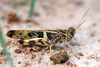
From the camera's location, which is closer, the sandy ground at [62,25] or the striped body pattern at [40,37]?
the sandy ground at [62,25]

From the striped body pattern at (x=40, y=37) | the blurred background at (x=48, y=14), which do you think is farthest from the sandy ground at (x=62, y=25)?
the striped body pattern at (x=40, y=37)

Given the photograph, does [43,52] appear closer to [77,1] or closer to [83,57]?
[83,57]

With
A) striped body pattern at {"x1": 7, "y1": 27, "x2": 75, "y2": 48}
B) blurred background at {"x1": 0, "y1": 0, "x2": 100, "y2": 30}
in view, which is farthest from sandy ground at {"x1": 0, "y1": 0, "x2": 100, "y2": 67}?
striped body pattern at {"x1": 7, "y1": 27, "x2": 75, "y2": 48}

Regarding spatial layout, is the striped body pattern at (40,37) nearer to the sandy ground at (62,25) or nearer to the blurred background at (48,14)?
the sandy ground at (62,25)

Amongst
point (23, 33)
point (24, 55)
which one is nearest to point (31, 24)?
point (23, 33)

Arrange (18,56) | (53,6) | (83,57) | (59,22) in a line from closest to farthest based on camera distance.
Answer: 1. (18,56)
2. (83,57)
3. (59,22)
4. (53,6)
